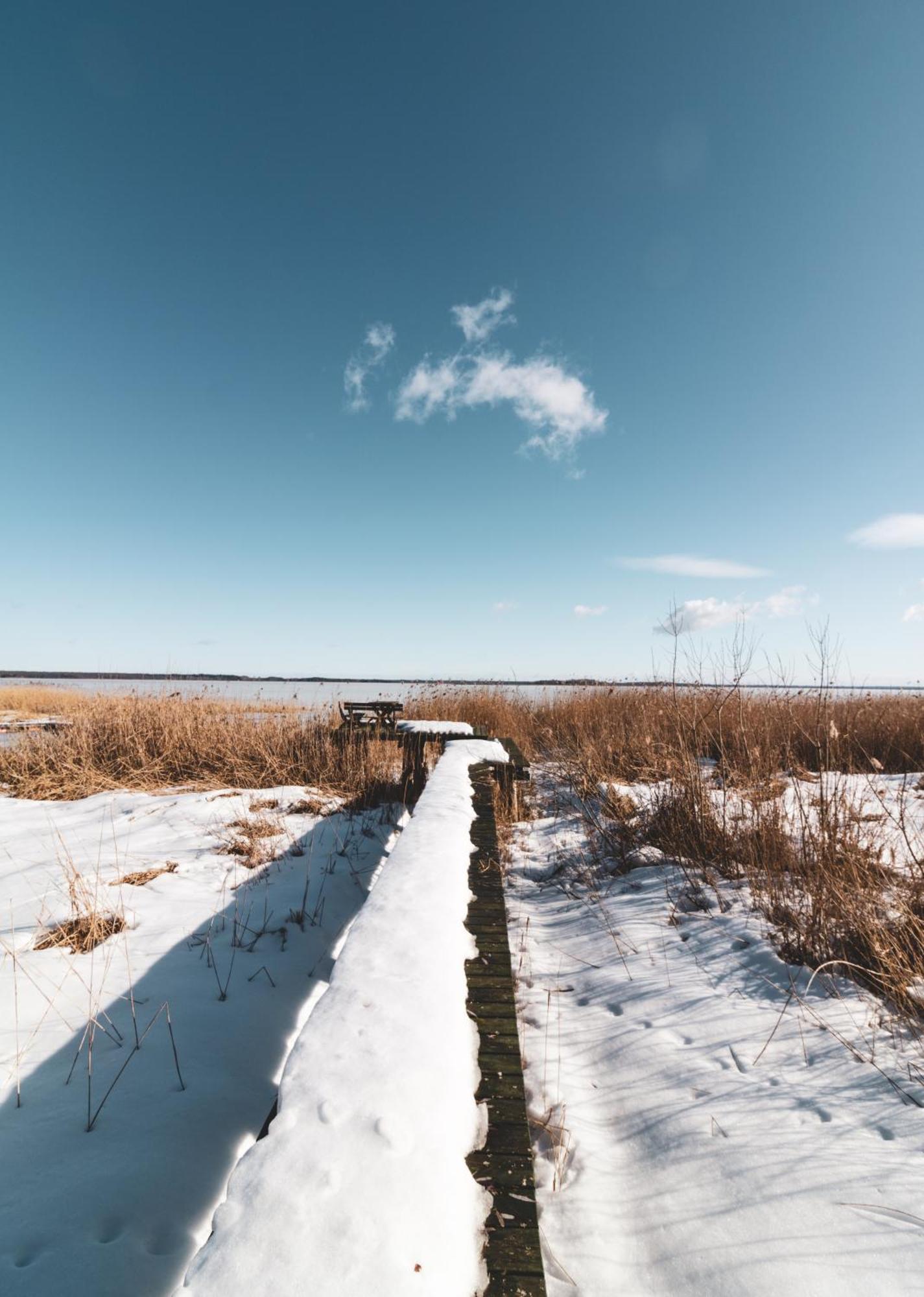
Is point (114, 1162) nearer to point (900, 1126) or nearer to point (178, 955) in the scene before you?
point (178, 955)

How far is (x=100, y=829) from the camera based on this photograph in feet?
14.4

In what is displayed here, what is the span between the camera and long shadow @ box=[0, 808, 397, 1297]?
116 cm

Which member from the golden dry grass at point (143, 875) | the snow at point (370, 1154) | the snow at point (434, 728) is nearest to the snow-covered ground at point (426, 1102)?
the snow at point (370, 1154)

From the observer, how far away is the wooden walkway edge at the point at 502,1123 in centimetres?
79

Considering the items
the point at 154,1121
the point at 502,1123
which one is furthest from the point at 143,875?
the point at 502,1123

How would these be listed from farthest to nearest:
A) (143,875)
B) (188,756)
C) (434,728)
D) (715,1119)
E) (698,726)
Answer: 1. (188,756)
2. (434,728)
3. (698,726)
4. (143,875)
5. (715,1119)

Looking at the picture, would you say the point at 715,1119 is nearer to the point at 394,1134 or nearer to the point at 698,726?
the point at 394,1134

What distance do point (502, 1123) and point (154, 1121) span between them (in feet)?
3.90

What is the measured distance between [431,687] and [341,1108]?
11430 millimetres

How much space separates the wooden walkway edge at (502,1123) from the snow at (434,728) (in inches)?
133

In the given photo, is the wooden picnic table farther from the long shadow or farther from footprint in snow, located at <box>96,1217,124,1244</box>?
footprint in snow, located at <box>96,1217,124,1244</box>

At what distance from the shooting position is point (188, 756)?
Answer: 6.84 metres

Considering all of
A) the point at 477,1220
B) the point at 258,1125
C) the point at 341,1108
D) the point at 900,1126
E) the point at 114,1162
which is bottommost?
the point at 258,1125

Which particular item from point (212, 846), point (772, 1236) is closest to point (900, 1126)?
point (772, 1236)
